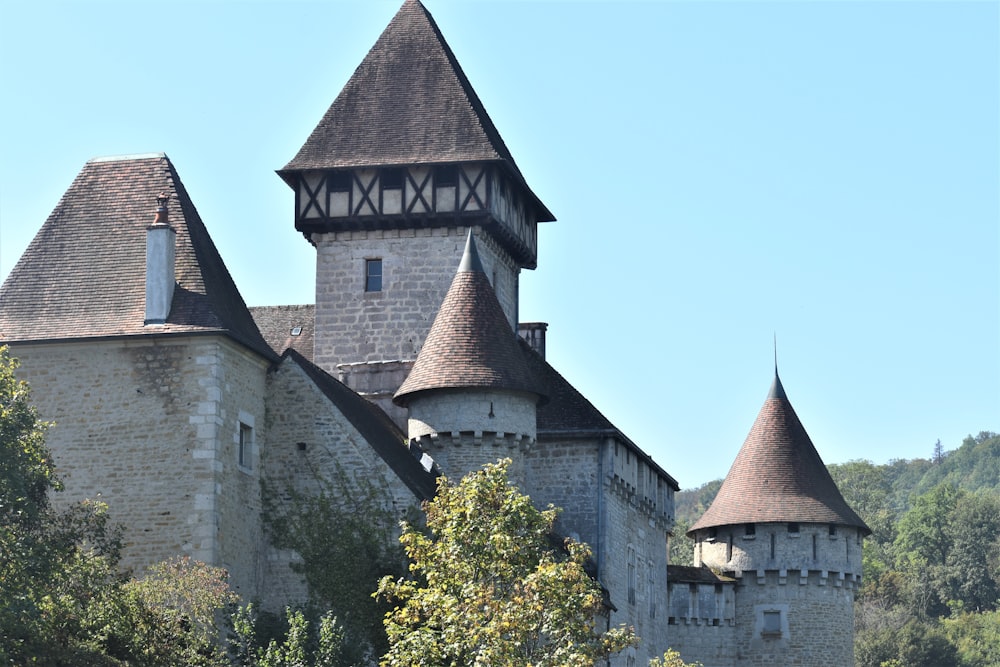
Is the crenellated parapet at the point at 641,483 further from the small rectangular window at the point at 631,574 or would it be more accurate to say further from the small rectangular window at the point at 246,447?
the small rectangular window at the point at 246,447

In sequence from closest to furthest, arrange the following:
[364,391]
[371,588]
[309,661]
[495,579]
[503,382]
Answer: [495,579]
[309,661]
[371,588]
[503,382]
[364,391]

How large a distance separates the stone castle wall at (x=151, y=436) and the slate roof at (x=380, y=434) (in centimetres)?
257

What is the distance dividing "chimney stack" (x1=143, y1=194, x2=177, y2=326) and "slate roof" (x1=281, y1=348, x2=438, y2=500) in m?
2.97

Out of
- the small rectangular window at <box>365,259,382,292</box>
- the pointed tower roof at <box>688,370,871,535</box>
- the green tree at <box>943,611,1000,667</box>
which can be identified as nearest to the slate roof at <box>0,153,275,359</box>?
the small rectangular window at <box>365,259,382,292</box>

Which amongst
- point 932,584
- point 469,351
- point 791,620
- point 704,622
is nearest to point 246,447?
point 469,351

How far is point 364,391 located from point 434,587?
52.5 ft

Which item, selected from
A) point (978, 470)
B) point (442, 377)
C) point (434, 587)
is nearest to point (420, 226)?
point (442, 377)

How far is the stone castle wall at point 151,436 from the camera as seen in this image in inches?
1283

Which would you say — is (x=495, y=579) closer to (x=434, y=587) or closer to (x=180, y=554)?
(x=434, y=587)

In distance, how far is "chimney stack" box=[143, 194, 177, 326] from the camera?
33.4 m

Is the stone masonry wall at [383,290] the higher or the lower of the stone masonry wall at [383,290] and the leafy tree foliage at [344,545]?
the higher

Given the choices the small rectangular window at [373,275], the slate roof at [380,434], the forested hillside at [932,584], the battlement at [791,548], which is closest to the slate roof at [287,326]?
the small rectangular window at [373,275]

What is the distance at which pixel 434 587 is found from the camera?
91.7 ft

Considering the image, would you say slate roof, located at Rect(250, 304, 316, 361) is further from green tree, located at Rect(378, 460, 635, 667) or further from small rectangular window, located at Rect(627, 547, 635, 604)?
green tree, located at Rect(378, 460, 635, 667)
